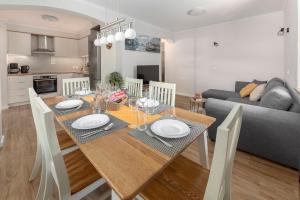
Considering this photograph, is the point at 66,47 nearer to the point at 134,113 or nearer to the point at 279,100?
the point at 134,113

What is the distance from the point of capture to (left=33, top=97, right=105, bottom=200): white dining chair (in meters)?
0.85

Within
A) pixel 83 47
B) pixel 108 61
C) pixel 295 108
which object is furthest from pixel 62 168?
pixel 83 47

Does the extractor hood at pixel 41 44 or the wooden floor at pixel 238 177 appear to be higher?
the extractor hood at pixel 41 44

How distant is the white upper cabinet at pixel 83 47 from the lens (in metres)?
5.44

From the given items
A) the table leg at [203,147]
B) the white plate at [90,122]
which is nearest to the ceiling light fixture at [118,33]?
the white plate at [90,122]

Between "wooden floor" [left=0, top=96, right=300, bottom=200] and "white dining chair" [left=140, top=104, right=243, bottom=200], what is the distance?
0.71m

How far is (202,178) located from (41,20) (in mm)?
5528

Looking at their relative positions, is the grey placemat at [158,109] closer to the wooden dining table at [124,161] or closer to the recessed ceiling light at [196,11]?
the wooden dining table at [124,161]

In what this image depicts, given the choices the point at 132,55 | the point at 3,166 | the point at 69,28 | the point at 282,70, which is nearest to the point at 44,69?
the point at 69,28

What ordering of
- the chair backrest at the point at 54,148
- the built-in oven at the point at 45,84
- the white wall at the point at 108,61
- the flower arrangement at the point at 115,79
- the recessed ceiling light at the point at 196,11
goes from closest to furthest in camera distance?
the chair backrest at the point at 54,148 < the recessed ceiling light at the point at 196,11 < the flower arrangement at the point at 115,79 < the white wall at the point at 108,61 < the built-in oven at the point at 45,84

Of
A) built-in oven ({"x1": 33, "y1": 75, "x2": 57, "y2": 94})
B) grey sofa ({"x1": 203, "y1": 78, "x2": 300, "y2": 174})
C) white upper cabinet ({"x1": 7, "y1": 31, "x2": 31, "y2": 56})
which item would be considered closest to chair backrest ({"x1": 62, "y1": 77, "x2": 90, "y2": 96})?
grey sofa ({"x1": 203, "y1": 78, "x2": 300, "y2": 174})

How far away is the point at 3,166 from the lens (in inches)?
75.2

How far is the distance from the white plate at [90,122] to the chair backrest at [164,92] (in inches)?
38.0

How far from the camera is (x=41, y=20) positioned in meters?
4.46
